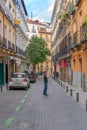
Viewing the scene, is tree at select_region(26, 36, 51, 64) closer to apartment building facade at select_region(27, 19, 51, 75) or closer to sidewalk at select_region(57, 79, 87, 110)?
apartment building facade at select_region(27, 19, 51, 75)

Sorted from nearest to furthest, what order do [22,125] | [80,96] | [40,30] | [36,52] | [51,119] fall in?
1. [22,125]
2. [51,119]
3. [80,96]
4. [36,52]
5. [40,30]

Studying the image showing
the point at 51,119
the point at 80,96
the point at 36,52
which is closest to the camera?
the point at 51,119

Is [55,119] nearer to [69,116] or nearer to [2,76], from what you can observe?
[69,116]

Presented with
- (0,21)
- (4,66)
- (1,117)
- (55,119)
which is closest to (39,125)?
(55,119)

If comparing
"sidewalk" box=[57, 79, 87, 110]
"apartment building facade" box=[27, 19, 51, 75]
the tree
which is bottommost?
"sidewalk" box=[57, 79, 87, 110]

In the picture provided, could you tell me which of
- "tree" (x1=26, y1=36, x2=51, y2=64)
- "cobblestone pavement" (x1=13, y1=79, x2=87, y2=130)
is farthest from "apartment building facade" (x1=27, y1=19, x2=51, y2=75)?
"cobblestone pavement" (x1=13, y1=79, x2=87, y2=130)

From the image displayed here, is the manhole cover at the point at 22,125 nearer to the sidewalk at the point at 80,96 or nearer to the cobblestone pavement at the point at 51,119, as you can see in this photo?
the cobblestone pavement at the point at 51,119

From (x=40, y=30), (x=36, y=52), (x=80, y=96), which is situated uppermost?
(x=40, y=30)

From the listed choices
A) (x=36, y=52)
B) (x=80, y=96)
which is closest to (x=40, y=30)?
(x=36, y=52)

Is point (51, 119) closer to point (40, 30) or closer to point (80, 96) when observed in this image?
point (80, 96)

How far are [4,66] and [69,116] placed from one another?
2224 cm

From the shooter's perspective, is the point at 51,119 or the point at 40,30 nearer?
the point at 51,119

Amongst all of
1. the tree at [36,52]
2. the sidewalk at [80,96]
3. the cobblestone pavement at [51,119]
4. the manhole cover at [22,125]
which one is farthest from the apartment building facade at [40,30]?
the manhole cover at [22,125]

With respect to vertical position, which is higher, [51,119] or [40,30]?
[40,30]
